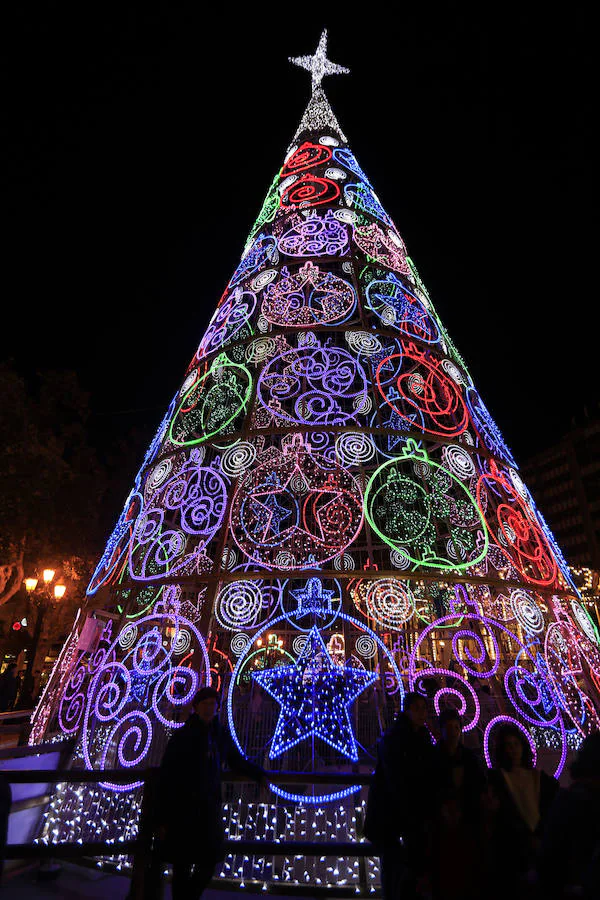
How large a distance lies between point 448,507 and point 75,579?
52.2 ft

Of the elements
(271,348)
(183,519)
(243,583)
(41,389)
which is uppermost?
(41,389)

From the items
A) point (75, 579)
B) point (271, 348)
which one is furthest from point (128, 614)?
point (75, 579)

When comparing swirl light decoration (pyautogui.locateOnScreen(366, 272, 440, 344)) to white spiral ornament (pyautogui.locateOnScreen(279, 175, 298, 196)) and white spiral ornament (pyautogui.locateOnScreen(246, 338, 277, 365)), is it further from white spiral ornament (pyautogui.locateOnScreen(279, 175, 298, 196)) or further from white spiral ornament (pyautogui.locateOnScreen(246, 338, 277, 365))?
white spiral ornament (pyautogui.locateOnScreen(279, 175, 298, 196))

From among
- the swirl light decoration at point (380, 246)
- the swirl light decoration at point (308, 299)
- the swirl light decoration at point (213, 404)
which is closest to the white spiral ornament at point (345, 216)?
the swirl light decoration at point (380, 246)

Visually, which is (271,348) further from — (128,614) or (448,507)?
(128,614)

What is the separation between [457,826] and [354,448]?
358 cm

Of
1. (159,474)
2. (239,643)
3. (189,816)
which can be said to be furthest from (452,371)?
(189,816)

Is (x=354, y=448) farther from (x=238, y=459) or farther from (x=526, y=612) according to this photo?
(x=526, y=612)

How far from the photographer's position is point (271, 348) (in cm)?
630

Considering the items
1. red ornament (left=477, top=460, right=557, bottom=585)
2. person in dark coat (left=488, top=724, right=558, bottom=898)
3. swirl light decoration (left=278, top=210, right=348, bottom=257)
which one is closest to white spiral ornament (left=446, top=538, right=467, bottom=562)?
red ornament (left=477, top=460, right=557, bottom=585)

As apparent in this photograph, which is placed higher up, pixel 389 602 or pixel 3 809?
pixel 389 602

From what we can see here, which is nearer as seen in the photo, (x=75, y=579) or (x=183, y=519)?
(x=183, y=519)

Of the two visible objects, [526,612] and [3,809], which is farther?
[526,612]

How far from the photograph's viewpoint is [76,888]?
12.1 feet
